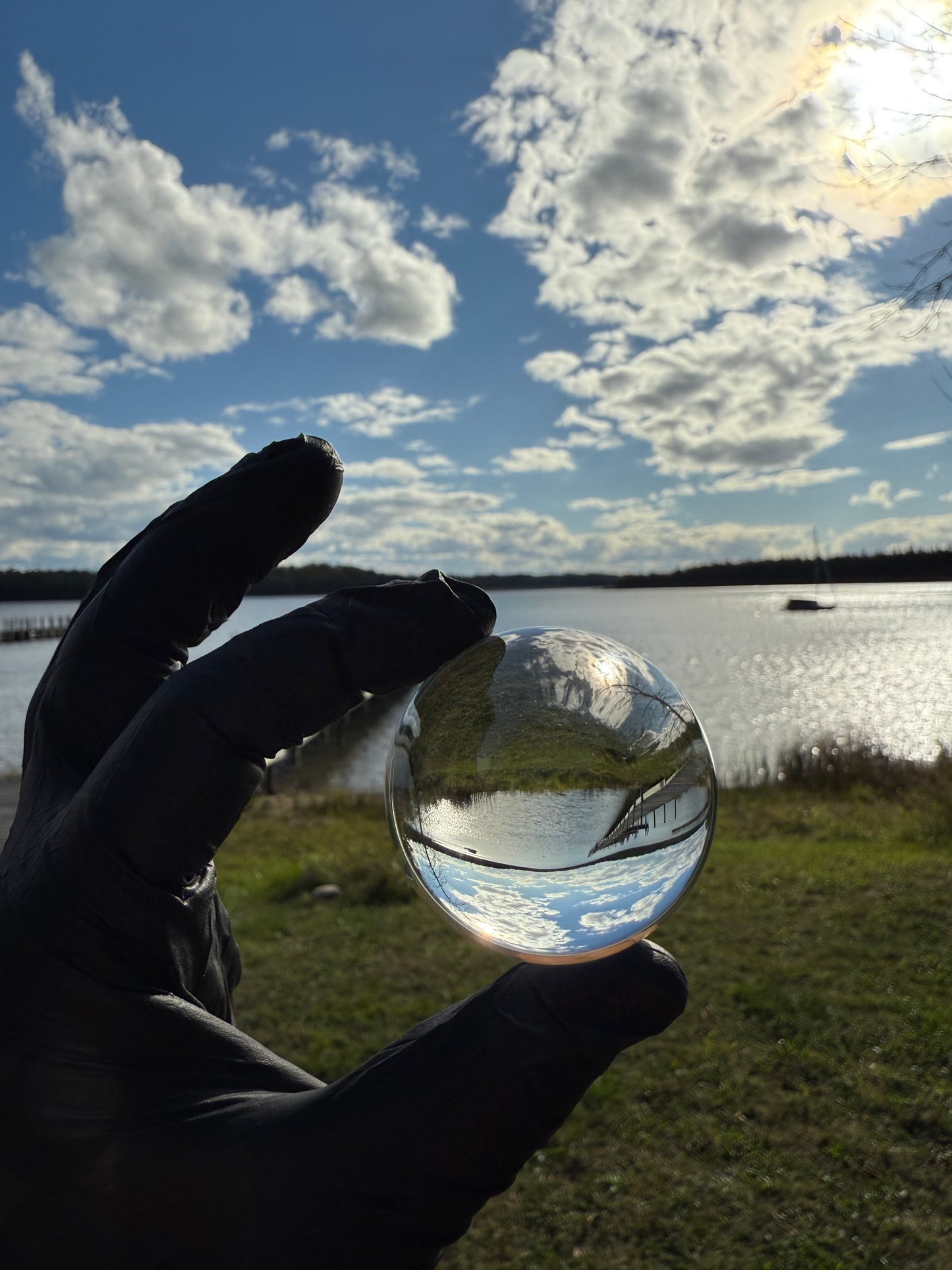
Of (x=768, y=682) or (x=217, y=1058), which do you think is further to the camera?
(x=768, y=682)

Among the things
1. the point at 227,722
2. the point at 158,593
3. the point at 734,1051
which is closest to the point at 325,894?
the point at 734,1051

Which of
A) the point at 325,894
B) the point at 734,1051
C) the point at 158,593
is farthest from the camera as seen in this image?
the point at 325,894

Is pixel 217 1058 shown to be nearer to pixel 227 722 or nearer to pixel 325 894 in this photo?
pixel 227 722

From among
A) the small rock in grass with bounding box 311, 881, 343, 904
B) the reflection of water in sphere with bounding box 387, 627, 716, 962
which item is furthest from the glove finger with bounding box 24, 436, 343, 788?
the small rock in grass with bounding box 311, 881, 343, 904

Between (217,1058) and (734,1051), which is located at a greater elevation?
(217,1058)

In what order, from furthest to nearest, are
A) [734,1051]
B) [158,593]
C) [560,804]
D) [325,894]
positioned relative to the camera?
[325,894]
[734,1051]
[158,593]
[560,804]

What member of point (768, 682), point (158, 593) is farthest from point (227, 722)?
point (768, 682)

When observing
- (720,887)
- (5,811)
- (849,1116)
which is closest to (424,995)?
(849,1116)
